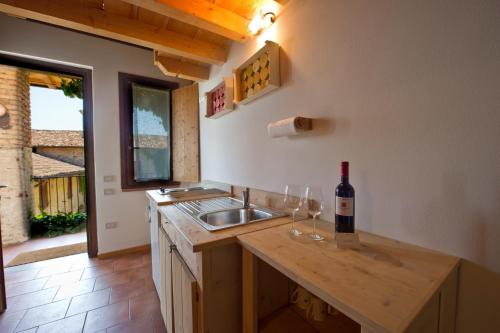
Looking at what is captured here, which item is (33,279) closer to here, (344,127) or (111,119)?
(111,119)

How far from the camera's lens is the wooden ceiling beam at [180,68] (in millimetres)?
2094

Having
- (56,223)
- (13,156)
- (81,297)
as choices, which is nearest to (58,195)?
(56,223)

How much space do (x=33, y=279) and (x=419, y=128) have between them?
336cm

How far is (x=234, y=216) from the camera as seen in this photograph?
1.45 metres

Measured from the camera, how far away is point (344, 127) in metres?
0.99

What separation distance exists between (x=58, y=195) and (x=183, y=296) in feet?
13.8

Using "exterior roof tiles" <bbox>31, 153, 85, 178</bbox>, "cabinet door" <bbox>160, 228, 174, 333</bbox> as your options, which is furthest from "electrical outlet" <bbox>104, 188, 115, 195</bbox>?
"exterior roof tiles" <bbox>31, 153, 85, 178</bbox>

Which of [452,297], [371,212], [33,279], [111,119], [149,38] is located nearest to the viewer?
[452,297]

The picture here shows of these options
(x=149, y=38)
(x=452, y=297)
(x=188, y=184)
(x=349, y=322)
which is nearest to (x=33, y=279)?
(x=188, y=184)

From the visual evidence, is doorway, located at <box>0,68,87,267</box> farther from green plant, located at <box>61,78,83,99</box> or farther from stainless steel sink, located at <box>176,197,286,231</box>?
stainless steel sink, located at <box>176,197,286,231</box>

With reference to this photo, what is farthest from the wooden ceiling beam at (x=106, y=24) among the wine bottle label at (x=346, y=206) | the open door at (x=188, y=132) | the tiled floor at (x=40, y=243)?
the tiled floor at (x=40, y=243)

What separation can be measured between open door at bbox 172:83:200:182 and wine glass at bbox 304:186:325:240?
6.19 feet

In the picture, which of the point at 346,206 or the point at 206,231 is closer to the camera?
the point at 346,206

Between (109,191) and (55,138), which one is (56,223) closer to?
(55,138)
